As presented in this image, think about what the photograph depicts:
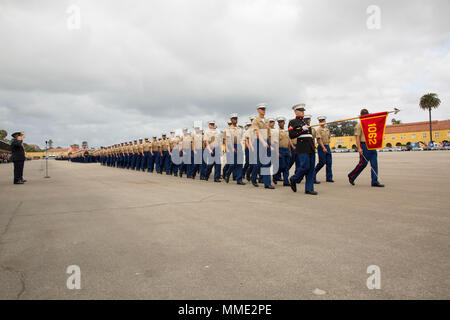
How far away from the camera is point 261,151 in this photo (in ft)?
30.4

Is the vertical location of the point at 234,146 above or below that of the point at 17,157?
above

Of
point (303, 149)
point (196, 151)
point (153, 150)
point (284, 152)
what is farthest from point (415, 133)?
point (303, 149)

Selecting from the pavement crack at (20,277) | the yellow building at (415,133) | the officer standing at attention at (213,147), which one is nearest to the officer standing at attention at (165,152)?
the officer standing at attention at (213,147)

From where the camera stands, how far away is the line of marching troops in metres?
7.46

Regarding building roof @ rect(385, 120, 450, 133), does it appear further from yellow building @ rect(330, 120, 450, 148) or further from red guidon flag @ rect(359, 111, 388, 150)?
red guidon flag @ rect(359, 111, 388, 150)

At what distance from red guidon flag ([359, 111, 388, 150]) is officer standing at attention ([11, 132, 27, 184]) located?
499 inches

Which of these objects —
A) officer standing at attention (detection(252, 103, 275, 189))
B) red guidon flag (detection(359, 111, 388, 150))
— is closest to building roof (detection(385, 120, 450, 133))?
red guidon flag (detection(359, 111, 388, 150))

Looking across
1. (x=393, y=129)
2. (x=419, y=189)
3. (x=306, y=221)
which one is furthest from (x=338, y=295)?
(x=393, y=129)

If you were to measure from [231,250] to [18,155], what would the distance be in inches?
482

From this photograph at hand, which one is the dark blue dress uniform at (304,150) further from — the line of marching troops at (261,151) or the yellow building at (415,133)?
the yellow building at (415,133)

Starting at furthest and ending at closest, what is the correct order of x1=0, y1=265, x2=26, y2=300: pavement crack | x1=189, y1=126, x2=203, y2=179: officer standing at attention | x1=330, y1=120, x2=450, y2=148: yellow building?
x1=330, y1=120, x2=450, y2=148: yellow building → x1=189, y1=126, x2=203, y2=179: officer standing at attention → x1=0, y1=265, x2=26, y2=300: pavement crack

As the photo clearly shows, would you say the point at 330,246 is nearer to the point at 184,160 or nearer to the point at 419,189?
the point at 419,189

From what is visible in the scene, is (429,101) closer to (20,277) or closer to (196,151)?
(196,151)

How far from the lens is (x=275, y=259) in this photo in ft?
9.35
